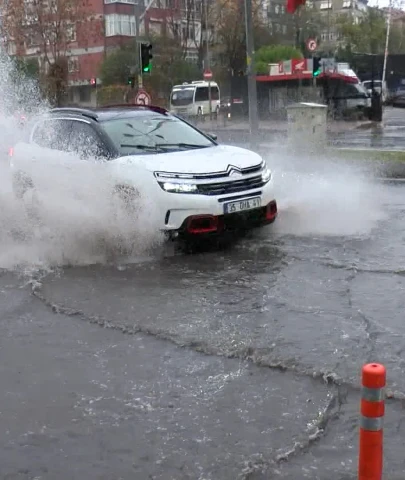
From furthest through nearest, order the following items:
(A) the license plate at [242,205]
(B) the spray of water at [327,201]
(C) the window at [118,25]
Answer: (C) the window at [118,25] → (B) the spray of water at [327,201] → (A) the license plate at [242,205]

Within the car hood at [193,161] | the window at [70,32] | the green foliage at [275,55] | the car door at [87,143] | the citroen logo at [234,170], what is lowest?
the citroen logo at [234,170]

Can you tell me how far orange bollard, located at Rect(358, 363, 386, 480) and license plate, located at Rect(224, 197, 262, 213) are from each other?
518 cm

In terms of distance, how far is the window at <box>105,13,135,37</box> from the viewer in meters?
58.3

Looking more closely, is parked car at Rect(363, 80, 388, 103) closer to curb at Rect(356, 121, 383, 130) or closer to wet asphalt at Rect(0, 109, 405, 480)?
curb at Rect(356, 121, 383, 130)

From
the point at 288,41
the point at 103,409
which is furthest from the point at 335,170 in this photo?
the point at 288,41

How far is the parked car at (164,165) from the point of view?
25.3 ft

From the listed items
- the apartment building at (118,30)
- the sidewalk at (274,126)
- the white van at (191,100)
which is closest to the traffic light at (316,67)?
the sidewalk at (274,126)

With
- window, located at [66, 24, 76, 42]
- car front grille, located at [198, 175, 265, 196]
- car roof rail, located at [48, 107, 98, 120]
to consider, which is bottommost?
car front grille, located at [198, 175, 265, 196]

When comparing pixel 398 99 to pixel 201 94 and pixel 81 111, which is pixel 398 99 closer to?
pixel 201 94

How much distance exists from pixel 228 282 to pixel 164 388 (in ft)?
8.08

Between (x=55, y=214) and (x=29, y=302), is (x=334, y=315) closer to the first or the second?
(x=29, y=302)

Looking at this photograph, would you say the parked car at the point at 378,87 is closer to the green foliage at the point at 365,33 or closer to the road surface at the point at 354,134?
the road surface at the point at 354,134

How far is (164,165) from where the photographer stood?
25.6 ft

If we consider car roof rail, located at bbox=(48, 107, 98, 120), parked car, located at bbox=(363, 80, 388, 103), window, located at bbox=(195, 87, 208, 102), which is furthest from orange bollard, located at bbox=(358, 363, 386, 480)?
window, located at bbox=(195, 87, 208, 102)
